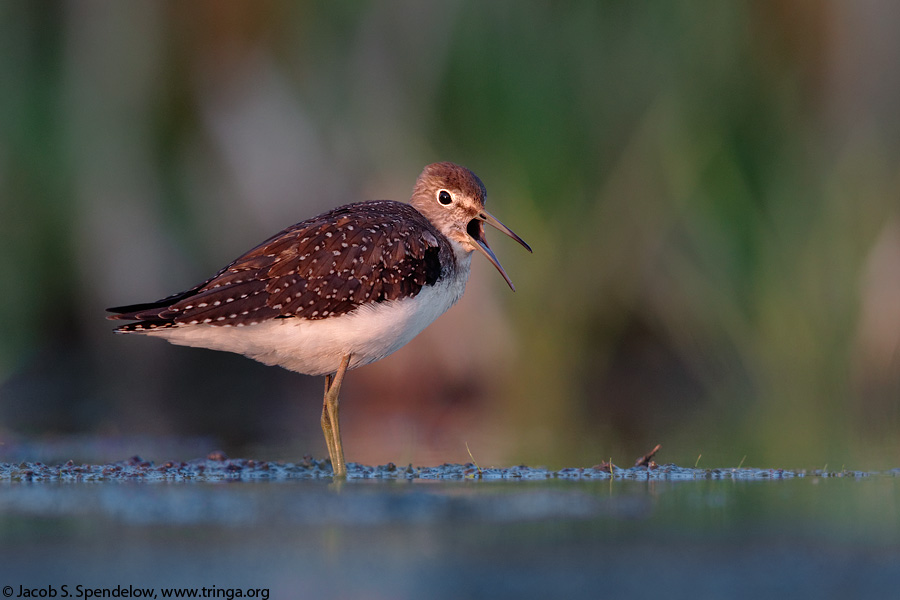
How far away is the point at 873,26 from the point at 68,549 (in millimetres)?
9116

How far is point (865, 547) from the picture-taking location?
14.6 ft

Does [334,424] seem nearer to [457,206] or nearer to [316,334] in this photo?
[316,334]

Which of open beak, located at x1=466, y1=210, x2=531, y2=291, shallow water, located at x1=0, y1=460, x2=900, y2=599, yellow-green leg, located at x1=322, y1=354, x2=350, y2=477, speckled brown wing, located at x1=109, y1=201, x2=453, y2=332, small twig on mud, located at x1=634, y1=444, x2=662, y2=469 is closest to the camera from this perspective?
shallow water, located at x1=0, y1=460, x2=900, y2=599

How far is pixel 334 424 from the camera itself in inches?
267

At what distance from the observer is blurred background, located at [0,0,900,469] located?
33.6 feet

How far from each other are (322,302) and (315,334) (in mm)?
200

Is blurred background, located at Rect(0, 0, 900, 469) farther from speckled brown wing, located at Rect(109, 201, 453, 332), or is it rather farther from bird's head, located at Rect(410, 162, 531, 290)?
speckled brown wing, located at Rect(109, 201, 453, 332)

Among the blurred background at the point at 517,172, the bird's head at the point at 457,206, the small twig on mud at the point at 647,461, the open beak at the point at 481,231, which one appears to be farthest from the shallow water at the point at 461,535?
the blurred background at the point at 517,172

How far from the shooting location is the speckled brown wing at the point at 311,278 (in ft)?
22.0

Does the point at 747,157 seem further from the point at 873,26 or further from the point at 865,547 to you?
the point at 865,547

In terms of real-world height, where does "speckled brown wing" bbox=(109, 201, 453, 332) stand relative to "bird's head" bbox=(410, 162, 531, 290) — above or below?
below

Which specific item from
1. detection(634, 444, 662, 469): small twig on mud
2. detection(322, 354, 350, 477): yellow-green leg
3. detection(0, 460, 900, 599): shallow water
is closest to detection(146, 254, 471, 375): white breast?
detection(322, 354, 350, 477): yellow-green leg

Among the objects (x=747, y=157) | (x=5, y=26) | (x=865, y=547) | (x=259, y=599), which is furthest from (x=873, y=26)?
(x=259, y=599)

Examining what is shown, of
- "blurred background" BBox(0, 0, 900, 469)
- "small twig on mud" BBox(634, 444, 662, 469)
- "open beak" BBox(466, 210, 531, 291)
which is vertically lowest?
"small twig on mud" BBox(634, 444, 662, 469)
